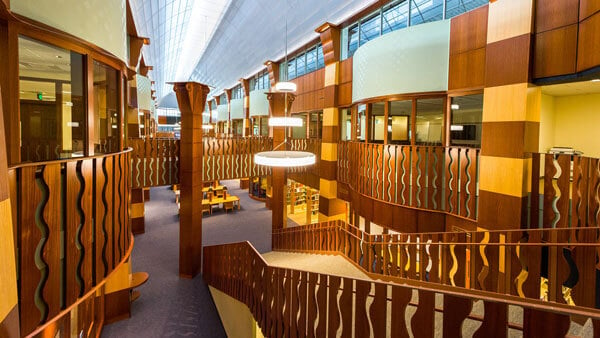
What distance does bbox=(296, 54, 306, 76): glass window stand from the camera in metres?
13.3

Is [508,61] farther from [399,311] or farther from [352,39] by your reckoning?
[352,39]

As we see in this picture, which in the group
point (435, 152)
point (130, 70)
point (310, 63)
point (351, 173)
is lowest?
point (351, 173)

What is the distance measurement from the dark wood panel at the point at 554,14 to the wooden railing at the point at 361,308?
4318 mm

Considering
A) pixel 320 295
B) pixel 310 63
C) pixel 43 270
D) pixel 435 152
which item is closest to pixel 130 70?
pixel 43 270

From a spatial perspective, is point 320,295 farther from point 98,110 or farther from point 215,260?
point 215,260

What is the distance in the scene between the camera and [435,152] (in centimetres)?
622

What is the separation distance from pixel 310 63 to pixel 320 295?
1125cm

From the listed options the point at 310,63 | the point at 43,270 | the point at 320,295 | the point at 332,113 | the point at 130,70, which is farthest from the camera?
the point at 310,63

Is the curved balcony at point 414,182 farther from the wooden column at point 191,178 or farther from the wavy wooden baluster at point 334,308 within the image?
the wooden column at point 191,178

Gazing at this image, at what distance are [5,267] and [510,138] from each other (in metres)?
6.41

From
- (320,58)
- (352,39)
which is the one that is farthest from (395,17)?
(320,58)

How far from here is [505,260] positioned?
149 inches

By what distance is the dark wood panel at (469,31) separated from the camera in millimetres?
5512

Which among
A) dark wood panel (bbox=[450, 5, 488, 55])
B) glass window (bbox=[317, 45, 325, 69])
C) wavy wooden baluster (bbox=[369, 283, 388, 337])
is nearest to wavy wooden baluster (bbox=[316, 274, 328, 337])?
wavy wooden baluster (bbox=[369, 283, 388, 337])
